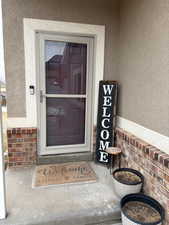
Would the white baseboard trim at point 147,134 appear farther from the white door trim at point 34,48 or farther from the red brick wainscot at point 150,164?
the white door trim at point 34,48

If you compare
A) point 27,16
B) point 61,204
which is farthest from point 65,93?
point 61,204

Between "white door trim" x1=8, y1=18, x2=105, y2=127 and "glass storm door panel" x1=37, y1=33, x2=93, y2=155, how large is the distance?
0.10 meters

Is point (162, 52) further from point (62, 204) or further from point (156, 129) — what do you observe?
point (62, 204)

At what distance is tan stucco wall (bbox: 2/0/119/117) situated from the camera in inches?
86.0

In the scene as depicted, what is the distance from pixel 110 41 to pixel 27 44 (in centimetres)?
121

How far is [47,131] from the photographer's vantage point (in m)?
2.56

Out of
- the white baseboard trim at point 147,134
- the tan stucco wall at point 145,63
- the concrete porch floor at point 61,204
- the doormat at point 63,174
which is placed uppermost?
the tan stucco wall at point 145,63

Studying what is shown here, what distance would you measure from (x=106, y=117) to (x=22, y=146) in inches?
52.1

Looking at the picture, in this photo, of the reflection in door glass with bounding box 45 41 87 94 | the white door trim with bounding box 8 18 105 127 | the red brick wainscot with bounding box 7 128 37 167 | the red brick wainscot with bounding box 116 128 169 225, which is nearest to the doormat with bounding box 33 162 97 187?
the red brick wainscot with bounding box 7 128 37 167

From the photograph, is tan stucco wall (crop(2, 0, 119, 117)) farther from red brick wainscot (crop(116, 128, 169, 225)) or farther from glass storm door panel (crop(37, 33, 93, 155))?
red brick wainscot (crop(116, 128, 169, 225))

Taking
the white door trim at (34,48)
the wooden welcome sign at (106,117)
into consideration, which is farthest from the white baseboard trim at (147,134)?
the white door trim at (34,48)

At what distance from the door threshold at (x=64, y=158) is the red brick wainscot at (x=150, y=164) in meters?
0.64

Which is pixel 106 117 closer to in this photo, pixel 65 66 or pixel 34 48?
pixel 65 66

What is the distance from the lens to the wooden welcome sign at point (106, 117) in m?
2.45
